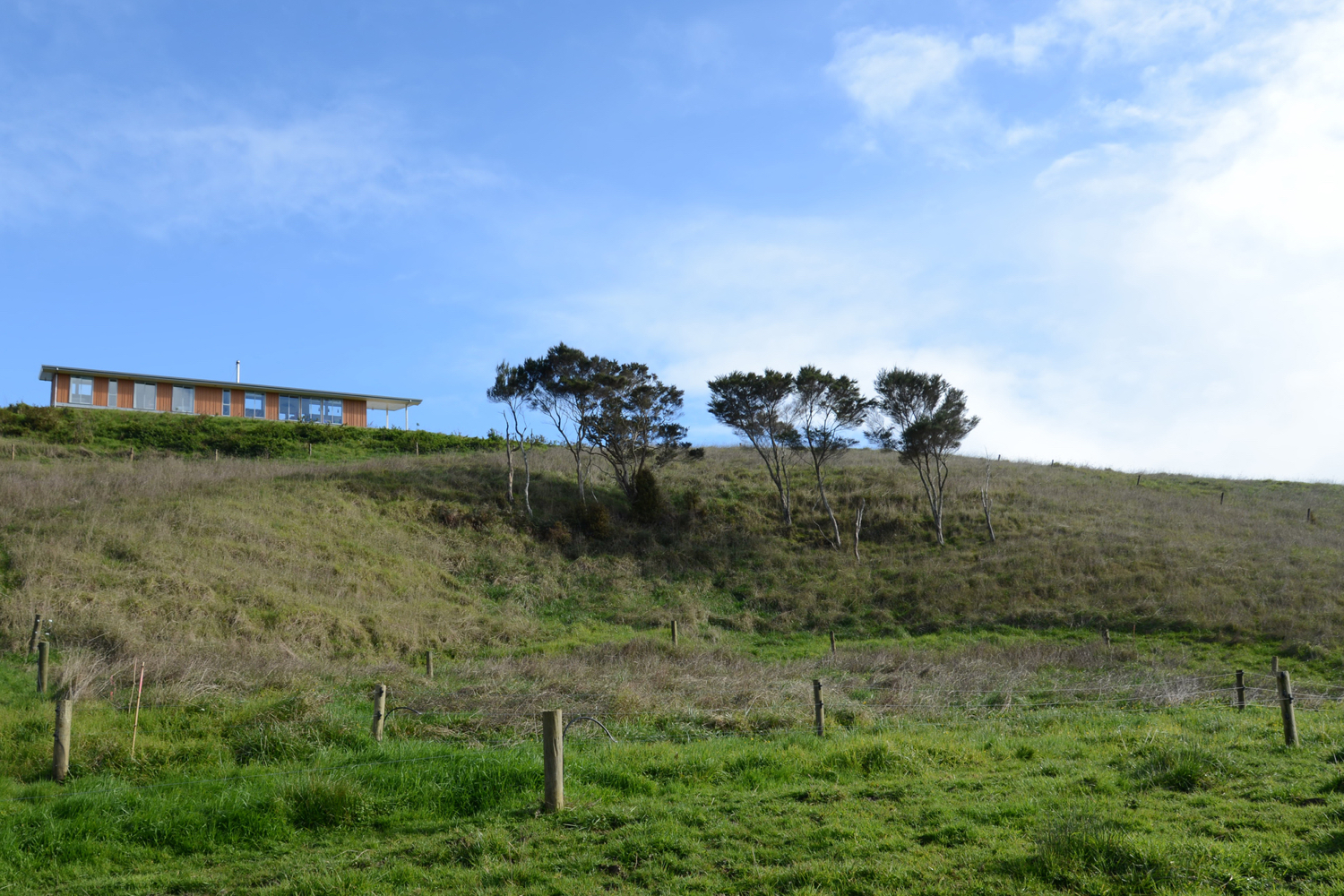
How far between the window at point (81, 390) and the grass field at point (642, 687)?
32.0 ft

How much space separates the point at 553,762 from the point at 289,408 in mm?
51744

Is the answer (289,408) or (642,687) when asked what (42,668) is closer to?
(642,687)

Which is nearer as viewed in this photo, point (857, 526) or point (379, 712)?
point (379, 712)

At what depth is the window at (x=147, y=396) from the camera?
162ft

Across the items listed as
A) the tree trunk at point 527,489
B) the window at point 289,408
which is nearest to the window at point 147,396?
the window at point 289,408

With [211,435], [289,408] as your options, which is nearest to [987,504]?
[211,435]

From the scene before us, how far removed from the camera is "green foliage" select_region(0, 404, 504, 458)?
4034cm

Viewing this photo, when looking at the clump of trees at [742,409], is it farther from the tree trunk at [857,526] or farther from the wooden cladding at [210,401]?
the wooden cladding at [210,401]

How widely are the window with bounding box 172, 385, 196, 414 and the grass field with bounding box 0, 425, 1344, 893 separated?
1105 centimetres

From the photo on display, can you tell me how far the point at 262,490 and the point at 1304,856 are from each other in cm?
3337

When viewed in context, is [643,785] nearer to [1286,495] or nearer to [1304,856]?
[1304,856]

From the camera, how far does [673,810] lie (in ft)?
26.3

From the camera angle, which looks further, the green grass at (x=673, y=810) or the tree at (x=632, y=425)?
the tree at (x=632, y=425)

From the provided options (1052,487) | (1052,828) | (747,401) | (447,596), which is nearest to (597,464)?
(747,401)
